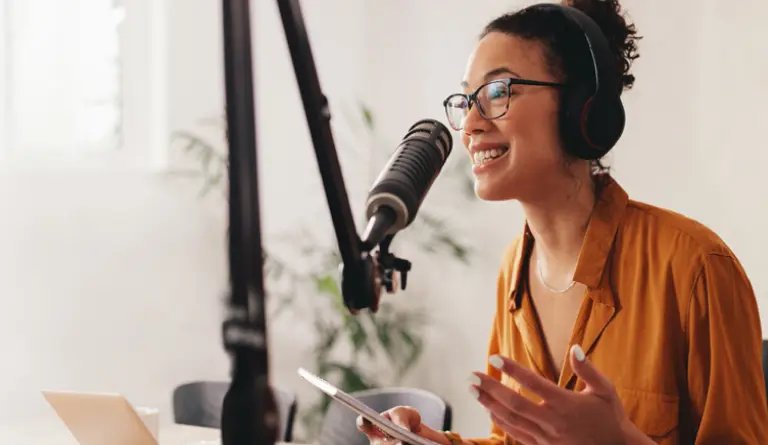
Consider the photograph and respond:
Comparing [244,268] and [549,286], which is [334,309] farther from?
[244,268]

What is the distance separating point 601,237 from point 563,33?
327 mm

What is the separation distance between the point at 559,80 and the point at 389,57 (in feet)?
7.33

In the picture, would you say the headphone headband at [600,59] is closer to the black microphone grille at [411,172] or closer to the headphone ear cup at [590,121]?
the headphone ear cup at [590,121]

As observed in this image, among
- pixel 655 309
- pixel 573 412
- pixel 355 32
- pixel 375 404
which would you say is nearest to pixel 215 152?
pixel 355 32

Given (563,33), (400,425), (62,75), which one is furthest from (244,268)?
(62,75)

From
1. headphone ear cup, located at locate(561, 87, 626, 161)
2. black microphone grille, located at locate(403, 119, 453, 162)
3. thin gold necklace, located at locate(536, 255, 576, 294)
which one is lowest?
thin gold necklace, located at locate(536, 255, 576, 294)

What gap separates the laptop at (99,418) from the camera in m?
1.26

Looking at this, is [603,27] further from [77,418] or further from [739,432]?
[77,418]

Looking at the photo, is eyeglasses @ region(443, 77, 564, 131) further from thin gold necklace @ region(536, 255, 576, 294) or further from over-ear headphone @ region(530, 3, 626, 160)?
thin gold necklace @ region(536, 255, 576, 294)

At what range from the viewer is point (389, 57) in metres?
3.45

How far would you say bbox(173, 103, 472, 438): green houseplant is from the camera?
297cm

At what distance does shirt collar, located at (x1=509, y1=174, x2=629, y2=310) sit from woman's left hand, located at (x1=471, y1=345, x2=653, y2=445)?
39cm

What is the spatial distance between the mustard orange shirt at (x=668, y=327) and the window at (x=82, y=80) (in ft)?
5.85

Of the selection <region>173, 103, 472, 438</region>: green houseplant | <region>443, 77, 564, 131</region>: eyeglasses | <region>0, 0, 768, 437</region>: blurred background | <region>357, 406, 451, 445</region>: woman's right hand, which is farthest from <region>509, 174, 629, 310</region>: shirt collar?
<region>173, 103, 472, 438</region>: green houseplant
